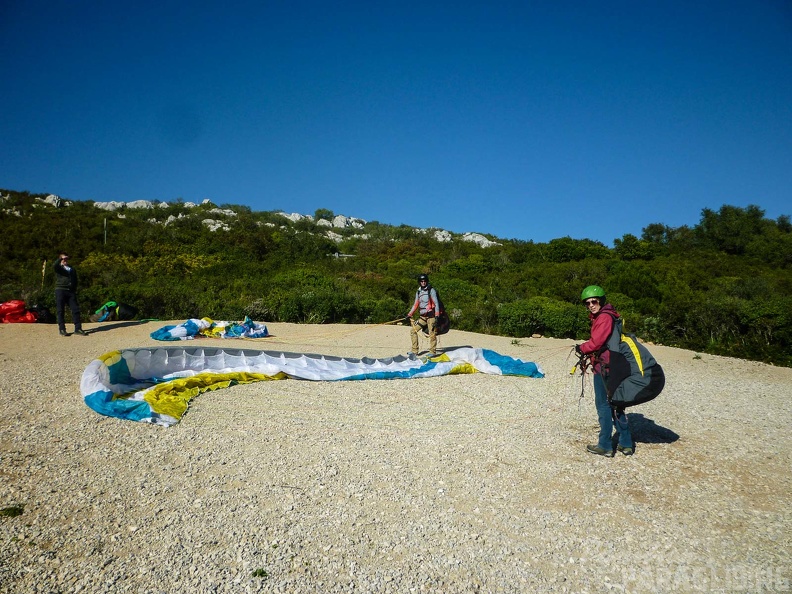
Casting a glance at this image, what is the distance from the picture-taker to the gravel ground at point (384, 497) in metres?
3.26

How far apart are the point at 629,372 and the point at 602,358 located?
0.27m

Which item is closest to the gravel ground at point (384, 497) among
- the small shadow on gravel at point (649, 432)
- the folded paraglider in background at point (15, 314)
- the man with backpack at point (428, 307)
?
the small shadow on gravel at point (649, 432)

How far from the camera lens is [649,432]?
250 inches

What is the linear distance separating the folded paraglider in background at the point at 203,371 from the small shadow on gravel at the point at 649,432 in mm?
2824

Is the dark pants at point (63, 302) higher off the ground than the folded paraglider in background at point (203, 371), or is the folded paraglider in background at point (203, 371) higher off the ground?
the dark pants at point (63, 302)

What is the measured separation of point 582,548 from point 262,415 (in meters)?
4.10

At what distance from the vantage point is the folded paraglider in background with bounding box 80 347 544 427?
6145mm

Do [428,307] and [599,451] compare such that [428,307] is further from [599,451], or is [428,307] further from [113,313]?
[113,313]

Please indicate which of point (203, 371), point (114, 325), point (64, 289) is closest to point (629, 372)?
point (203, 371)

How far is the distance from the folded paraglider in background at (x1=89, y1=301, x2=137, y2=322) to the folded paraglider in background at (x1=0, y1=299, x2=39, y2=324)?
1583 millimetres

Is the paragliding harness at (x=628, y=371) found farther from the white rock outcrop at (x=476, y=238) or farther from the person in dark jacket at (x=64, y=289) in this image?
the white rock outcrop at (x=476, y=238)

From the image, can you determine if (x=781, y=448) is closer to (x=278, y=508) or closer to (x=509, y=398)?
(x=509, y=398)

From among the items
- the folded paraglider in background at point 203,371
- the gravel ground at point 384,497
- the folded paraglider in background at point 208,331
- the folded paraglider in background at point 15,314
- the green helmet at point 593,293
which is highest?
the green helmet at point 593,293

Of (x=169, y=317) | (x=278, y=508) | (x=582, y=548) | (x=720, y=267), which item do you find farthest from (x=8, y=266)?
(x=720, y=267)
